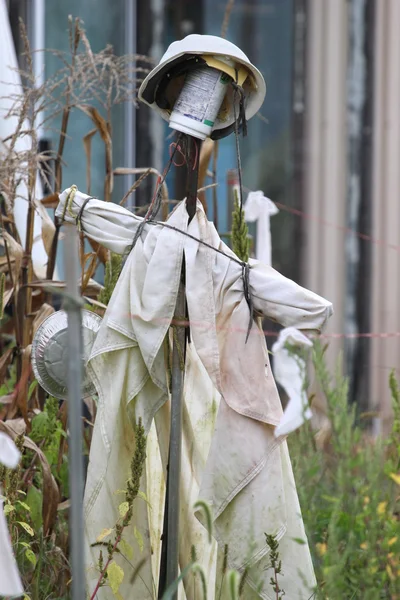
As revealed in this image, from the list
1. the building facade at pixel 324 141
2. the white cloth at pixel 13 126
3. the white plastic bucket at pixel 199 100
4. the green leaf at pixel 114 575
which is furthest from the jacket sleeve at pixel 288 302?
the building facade at pixel 324 141

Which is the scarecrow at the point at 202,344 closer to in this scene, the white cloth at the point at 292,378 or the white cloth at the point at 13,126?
the white cloth at the point at 292,378

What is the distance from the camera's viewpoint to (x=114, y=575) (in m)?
1.61

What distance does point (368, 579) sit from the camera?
1.36m

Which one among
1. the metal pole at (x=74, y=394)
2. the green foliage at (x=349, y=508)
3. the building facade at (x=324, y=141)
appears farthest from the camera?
the building facade at (x=324, y=141)

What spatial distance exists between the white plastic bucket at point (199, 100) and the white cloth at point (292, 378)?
0.42 metres

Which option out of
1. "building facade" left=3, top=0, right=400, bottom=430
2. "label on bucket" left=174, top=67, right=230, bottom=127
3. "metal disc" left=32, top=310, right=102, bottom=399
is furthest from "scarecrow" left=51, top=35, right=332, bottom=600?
"building facade" left=3, top=0, right=400, bottom=430

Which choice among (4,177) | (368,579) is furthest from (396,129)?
(368,579)

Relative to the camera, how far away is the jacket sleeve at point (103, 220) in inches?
64.7

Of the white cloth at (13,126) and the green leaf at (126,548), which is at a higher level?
the white cloth at (13,126)

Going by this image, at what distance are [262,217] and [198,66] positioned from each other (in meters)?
0.47

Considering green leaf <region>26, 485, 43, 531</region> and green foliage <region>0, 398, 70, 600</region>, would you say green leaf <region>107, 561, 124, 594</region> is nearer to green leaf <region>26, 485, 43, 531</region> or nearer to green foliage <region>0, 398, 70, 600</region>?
green foliage <region>0, 398, 70, 600</region>

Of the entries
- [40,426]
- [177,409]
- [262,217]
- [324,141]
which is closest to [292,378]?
[177,409]

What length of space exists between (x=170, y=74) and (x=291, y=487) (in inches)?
28.5

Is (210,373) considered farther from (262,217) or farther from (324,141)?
(324,141)
